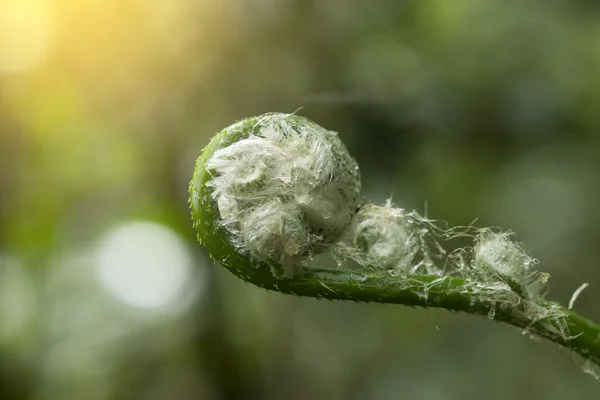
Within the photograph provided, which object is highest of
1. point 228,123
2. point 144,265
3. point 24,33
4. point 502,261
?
point 502,261

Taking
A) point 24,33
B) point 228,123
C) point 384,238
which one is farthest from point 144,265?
point 384,238

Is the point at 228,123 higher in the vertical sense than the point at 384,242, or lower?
lower

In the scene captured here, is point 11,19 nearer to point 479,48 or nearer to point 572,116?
point 479,48

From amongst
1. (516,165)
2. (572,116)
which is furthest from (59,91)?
(572,116)

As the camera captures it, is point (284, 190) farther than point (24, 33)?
No

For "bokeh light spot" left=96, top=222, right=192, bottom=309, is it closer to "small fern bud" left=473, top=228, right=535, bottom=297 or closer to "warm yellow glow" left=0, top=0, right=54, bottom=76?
"warm yellow glow" left=0, top=0, right=54, bottom=76

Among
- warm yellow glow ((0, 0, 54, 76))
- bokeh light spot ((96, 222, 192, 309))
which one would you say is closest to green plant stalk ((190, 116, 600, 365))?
bokeh light spot ((96, 222, 192, 309))

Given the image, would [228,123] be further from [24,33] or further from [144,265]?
[24,33]
